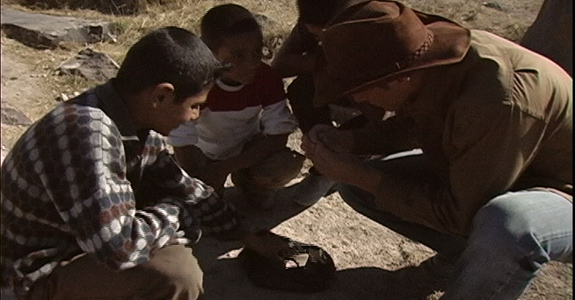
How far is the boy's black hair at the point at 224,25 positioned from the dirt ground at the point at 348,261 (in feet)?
2.65

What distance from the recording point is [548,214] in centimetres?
229

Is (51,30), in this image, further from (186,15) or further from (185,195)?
(185,195)

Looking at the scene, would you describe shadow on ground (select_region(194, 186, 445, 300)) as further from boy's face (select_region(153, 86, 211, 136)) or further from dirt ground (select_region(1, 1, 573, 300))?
boy's face (select_region(153, 86, 211, 136))

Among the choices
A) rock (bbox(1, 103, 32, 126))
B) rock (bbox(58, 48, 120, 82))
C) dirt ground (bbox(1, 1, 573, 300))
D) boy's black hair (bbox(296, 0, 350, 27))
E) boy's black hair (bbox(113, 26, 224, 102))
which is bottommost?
dirt ground (bbox(1, 1, 573, 300))

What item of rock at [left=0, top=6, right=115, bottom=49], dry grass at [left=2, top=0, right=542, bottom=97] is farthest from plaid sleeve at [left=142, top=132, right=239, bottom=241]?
rock at [left=0, top=6, right=115, bottom=49]

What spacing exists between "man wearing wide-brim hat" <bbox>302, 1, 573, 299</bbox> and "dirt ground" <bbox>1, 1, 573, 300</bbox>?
0.56 meters

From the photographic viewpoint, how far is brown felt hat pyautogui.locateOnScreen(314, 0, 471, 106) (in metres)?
2.13

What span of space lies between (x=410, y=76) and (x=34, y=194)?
1.08m

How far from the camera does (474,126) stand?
86.4 inches

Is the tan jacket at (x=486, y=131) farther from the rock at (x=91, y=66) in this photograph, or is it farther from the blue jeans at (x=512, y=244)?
the rock at (x=91, y=66)

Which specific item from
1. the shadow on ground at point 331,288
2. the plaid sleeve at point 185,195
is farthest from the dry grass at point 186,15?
the plaid sleeve at point 185,195

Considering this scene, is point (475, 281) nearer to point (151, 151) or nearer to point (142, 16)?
point (151, 151)

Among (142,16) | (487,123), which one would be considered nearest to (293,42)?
(487,123)

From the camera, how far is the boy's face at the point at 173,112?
2.23 metres
